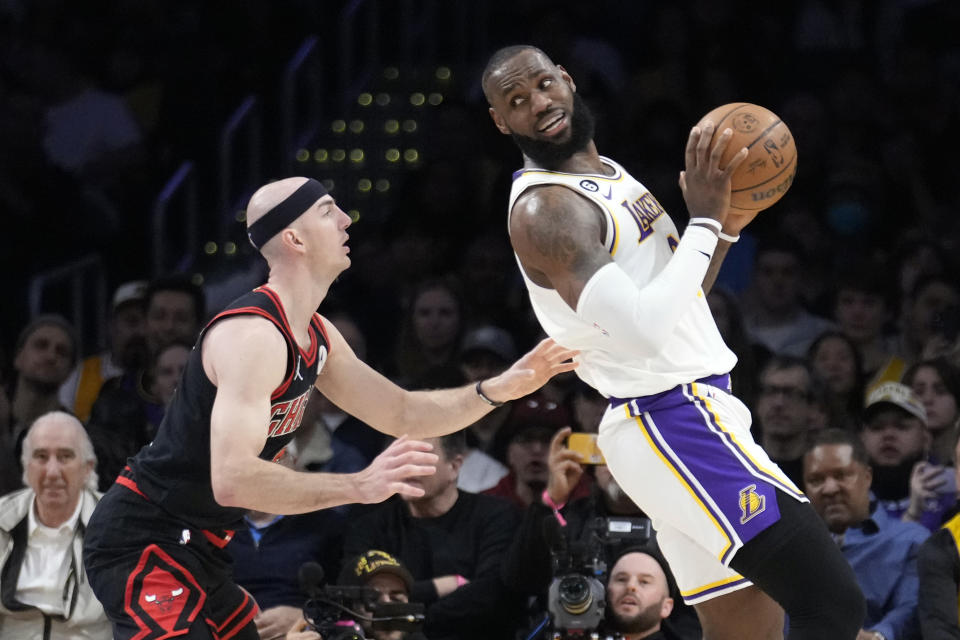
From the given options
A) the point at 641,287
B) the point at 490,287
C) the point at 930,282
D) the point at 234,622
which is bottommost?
the point at 234,622

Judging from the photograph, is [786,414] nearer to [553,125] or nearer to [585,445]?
[585,445]

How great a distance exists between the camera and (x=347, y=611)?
6.30m

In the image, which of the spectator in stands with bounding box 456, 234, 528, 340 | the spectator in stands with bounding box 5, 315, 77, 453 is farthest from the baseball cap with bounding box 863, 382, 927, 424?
the spectator in stands with bounding box 5, 315, 77, 453

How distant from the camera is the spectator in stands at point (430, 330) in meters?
9.24

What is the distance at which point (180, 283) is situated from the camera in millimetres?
9375

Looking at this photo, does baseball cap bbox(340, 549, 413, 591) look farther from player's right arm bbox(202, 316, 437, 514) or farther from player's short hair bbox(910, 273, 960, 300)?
player's short hair bbox(910, 273, 960, 300)

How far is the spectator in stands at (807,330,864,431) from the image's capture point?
330 inches

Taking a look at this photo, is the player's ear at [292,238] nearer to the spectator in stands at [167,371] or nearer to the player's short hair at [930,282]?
the spectator in stands at [167,371]

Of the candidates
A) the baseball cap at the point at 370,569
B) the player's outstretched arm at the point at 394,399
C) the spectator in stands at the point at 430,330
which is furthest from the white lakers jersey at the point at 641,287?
the spectator in stands at the point at 430,330

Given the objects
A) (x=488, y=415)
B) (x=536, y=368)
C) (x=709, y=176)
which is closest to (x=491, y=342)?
(x=488, y=415)

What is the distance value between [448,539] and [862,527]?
2.03m

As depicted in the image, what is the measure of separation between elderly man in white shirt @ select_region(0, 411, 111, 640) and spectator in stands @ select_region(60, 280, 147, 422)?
186 centimetres

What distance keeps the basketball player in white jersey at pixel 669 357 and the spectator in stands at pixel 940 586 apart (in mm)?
2195

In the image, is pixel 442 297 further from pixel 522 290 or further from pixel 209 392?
pixel 209 392
